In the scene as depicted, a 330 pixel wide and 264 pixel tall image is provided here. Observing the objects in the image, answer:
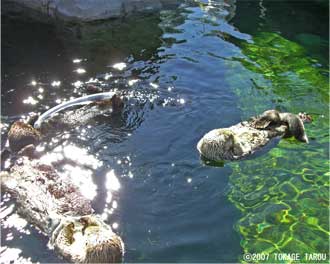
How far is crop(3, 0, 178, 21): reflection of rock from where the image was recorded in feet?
52.5

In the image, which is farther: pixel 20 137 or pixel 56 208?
pixel 20 137

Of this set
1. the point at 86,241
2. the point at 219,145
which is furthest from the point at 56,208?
the point at 219,145

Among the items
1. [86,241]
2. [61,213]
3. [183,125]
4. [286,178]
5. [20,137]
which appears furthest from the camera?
[183,125]

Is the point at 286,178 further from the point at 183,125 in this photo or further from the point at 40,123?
the point at 40,123

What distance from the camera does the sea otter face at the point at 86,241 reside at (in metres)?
5.80

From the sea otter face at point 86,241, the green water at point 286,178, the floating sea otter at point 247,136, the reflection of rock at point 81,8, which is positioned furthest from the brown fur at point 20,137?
the reflection of rock at point 81,8

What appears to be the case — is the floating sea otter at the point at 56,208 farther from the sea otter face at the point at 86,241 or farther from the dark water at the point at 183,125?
the dark water at the point at 183,125

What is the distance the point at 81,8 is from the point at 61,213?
11033 millimetres

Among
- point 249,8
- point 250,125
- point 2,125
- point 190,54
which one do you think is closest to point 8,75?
point 2,125

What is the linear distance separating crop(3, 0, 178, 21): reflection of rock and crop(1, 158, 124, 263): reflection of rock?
9206mm

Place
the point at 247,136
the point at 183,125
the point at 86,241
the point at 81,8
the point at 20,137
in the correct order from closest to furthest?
the point at 86,241 → the point at 20,137 → the point at 247,136 → the point at 183,125 → the point at 81,8

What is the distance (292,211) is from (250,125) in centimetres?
231

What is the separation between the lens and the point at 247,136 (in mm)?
9078

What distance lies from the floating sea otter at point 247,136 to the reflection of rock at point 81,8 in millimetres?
8962
